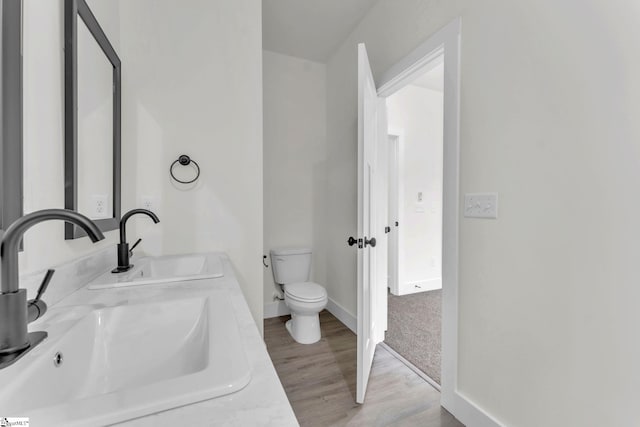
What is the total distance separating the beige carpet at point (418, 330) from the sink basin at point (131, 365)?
1.58 meters

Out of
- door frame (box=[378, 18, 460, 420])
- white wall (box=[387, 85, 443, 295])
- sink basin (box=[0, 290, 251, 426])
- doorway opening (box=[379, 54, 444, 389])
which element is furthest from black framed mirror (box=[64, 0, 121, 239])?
white wall (box=[387, 85, 443, 295])

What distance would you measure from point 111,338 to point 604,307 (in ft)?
4.82

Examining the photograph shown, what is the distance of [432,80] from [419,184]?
121 cm

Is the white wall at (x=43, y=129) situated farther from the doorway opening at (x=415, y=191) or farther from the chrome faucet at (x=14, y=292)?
the doorway opening at (x=415, y=191)

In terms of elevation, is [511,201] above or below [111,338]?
above

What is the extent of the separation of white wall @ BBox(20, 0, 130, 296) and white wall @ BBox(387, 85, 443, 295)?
2.95 m

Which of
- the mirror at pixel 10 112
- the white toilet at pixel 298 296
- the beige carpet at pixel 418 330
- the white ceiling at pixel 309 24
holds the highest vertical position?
the white ceiling at pixel 309 24

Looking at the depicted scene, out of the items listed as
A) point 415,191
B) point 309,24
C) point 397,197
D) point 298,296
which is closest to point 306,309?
point 298,296

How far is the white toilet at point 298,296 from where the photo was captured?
6.79ft

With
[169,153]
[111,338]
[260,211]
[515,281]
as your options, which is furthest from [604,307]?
[169,153]

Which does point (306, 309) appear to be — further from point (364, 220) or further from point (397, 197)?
point (397, 197)

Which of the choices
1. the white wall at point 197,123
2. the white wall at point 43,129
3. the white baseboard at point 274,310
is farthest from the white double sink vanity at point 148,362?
the white baseboard at point 274,310

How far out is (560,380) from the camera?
39.2 inches

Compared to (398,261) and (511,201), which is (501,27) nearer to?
(511,201)
